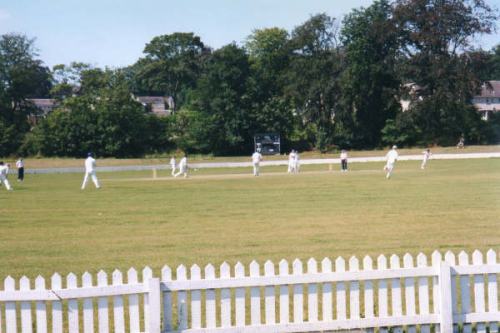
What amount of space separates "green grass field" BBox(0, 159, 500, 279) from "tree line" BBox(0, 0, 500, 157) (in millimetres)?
46103

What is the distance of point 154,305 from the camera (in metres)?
7.70

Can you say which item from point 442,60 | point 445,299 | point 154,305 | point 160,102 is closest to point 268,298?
point 154,305

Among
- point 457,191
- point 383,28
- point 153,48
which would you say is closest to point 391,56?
point 383,28

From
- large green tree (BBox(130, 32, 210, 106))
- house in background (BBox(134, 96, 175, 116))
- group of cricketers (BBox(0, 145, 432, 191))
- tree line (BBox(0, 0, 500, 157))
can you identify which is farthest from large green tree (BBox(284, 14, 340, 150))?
house in background (BBox(134, 96, 175, 116))

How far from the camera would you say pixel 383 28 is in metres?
77.4

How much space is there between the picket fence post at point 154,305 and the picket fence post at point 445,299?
9.56 feet

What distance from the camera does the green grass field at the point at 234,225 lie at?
14016 mm

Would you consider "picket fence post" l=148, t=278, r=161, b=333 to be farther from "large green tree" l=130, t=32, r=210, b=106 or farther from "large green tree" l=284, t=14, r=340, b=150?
"large green tree" l=130, t=32, r=210, b=106

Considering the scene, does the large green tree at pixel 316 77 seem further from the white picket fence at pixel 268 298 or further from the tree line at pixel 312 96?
the white picket fence at pixel 268 298

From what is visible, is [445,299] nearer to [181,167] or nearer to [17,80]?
[181,167]

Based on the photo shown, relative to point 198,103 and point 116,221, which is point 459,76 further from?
point 116,221

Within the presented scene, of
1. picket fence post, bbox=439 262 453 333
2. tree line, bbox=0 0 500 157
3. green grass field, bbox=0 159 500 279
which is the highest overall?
tree line, bbox=0 0 500 157

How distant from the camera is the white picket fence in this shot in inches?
299

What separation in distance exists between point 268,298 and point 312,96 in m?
74.4
